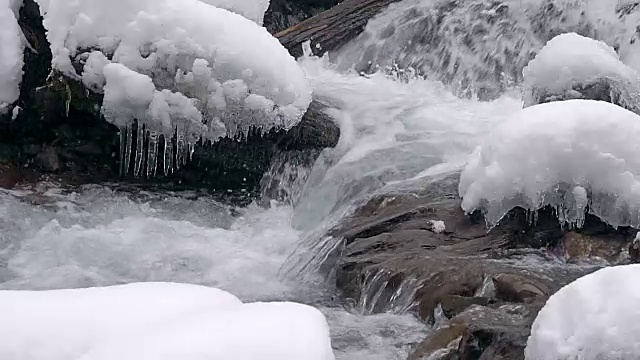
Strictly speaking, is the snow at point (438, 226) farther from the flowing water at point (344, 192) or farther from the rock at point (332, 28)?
the rock at point (332, 28)

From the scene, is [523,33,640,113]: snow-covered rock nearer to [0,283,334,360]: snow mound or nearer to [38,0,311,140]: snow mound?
[38,0,311,140]: snow mound

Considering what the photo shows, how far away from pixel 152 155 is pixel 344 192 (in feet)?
4.69

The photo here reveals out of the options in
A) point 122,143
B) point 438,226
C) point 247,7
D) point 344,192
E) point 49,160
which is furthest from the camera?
point 247,7

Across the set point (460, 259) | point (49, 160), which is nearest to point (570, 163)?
point (460, 259)

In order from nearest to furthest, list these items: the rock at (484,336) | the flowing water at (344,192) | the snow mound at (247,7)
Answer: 1. the rock at (484,336)
2. the flowing water at (344,192)
3. the snow mound at (247,7)

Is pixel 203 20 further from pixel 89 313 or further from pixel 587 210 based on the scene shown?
pixel 89 313

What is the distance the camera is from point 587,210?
437 cm

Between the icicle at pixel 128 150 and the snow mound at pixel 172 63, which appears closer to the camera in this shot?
the snow mound at pixel 172 63

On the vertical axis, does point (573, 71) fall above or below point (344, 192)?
above

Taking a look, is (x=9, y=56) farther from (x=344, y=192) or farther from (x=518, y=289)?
(x=518, y=289)

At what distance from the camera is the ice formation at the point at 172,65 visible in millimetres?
5688

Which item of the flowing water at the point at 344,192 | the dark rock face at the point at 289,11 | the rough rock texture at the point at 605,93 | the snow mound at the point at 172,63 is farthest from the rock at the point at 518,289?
the dark rock face at the point at 289,11

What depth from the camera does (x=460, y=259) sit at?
424 cm

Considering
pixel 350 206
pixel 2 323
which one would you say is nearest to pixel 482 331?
pixel 2 323
